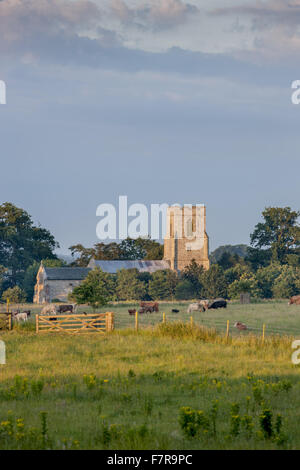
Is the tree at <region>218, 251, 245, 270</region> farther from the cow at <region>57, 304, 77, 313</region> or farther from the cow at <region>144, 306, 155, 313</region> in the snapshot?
the cow at <region>57, 304, 77, 313</region>

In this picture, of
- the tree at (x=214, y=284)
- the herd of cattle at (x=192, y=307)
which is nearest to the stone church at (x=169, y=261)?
the tree at (x=214, y=284)

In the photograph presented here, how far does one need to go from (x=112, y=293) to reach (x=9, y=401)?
86671mm

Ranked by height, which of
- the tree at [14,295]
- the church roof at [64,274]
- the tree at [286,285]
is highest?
the church roof at [64,274]

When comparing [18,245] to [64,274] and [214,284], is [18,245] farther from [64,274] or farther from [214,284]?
[214,284]

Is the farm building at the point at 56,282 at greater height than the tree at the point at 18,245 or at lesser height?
lesser

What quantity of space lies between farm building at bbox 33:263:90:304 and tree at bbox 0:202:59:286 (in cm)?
1547

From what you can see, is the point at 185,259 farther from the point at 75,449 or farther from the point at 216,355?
the point at 75,449

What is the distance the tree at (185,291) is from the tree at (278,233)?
29.8 metres

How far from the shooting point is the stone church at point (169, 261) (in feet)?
373

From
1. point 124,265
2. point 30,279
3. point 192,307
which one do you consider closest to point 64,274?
point 30,279

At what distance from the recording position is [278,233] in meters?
133

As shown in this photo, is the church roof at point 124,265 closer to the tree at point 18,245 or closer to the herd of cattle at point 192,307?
the tree at point 18,245

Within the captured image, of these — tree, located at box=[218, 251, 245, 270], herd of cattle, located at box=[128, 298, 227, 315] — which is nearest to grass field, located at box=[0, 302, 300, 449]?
herd of cattle, located at box=[128, 298, 227, 315]
